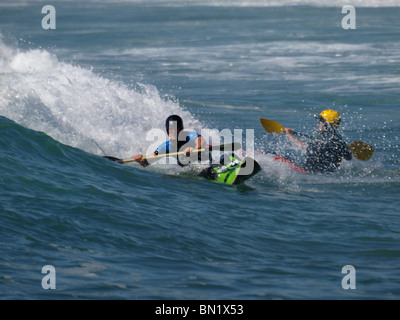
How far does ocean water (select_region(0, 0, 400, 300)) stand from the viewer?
6.23 meters

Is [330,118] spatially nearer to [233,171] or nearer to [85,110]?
[233,171]

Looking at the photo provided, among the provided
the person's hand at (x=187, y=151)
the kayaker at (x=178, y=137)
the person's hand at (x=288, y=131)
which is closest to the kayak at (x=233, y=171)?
the kayaker at (x=178, y=137)

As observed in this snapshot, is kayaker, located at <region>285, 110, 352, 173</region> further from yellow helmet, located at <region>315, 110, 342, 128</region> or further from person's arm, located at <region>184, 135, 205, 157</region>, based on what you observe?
person's arm, located at <region>184, 135, 205, 157</region>

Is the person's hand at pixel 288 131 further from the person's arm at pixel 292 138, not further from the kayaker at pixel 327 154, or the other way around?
the kayaker at pixel 327 154

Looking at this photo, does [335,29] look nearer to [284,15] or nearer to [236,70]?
[284,15]

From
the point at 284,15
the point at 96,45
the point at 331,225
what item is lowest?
the point at 331,225

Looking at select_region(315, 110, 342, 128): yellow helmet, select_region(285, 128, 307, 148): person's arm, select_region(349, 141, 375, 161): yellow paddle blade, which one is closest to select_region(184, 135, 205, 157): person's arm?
select_region(285, 128, 307, 148): person's arm

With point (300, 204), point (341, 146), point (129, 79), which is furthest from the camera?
point (129, 79)

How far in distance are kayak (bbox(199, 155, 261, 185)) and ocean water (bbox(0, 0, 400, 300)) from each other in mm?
187

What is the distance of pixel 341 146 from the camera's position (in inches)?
440

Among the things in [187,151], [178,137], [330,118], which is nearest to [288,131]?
[330,118]

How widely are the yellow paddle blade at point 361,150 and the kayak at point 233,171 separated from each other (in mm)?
2414

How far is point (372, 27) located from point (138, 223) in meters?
28.6

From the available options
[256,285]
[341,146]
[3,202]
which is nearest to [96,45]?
[341,146]
